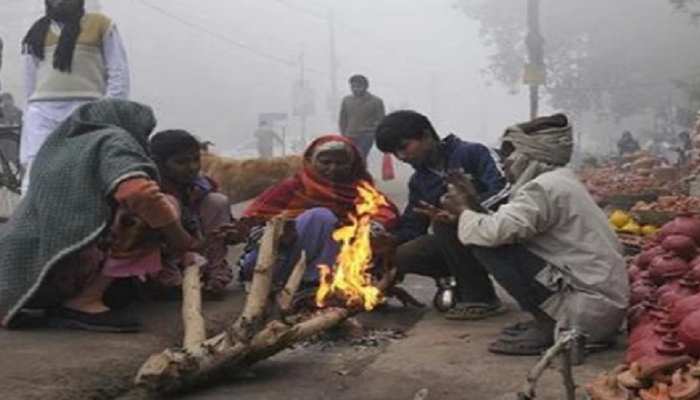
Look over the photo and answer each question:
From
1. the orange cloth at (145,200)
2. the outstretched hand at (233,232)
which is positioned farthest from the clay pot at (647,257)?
the orange cloth at (145,200)

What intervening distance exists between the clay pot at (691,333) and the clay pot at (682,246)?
3.73ft

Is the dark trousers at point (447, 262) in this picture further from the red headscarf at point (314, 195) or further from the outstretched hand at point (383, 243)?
the red headscarf at point (314, 195)

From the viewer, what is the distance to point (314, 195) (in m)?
5.12

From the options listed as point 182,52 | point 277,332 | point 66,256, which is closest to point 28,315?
point 66,256

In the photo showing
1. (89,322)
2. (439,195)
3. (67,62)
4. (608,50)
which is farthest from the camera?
(608,50)

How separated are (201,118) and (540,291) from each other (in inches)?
2069

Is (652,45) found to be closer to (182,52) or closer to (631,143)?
(631,143)

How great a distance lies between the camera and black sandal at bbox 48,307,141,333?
14.0ft

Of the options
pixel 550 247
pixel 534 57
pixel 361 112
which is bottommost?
pixel 550 247

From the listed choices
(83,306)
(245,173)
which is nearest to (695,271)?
(83,306)

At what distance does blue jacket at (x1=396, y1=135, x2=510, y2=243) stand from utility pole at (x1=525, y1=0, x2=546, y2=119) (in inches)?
530

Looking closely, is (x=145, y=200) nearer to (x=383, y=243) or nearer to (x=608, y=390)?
(x=383, y=243)

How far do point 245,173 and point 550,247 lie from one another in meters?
6.55

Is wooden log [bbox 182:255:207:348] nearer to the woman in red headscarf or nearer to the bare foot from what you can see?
the bare foot
